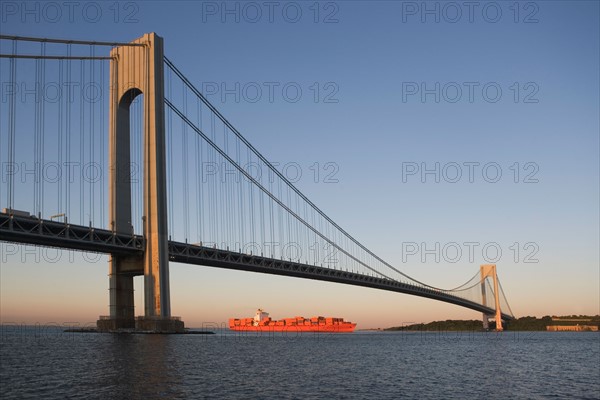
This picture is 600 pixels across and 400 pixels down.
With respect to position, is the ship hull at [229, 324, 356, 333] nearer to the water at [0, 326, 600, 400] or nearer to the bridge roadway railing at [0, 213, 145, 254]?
the bridge roadway railing at [0, 213, 145, 254]

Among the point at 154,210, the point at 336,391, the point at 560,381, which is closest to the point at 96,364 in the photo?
the point at 336,391

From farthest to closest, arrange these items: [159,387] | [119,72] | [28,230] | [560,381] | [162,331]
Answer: [119,72]
[162,331]
[28,230]
[560,381]
[159,387]

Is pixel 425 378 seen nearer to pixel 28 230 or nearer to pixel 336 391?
pixel 336 391

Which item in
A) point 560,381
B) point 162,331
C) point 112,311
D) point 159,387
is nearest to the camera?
point 159,387

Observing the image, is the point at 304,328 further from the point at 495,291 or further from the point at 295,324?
the point at 495,291

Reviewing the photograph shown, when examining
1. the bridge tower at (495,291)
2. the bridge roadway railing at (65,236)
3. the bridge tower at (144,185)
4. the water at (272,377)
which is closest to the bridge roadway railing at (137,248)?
the bridge roadway railing at (65,236)

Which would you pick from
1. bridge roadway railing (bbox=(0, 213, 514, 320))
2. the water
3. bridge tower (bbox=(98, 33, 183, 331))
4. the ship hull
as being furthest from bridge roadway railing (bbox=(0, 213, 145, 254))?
the ship hull
